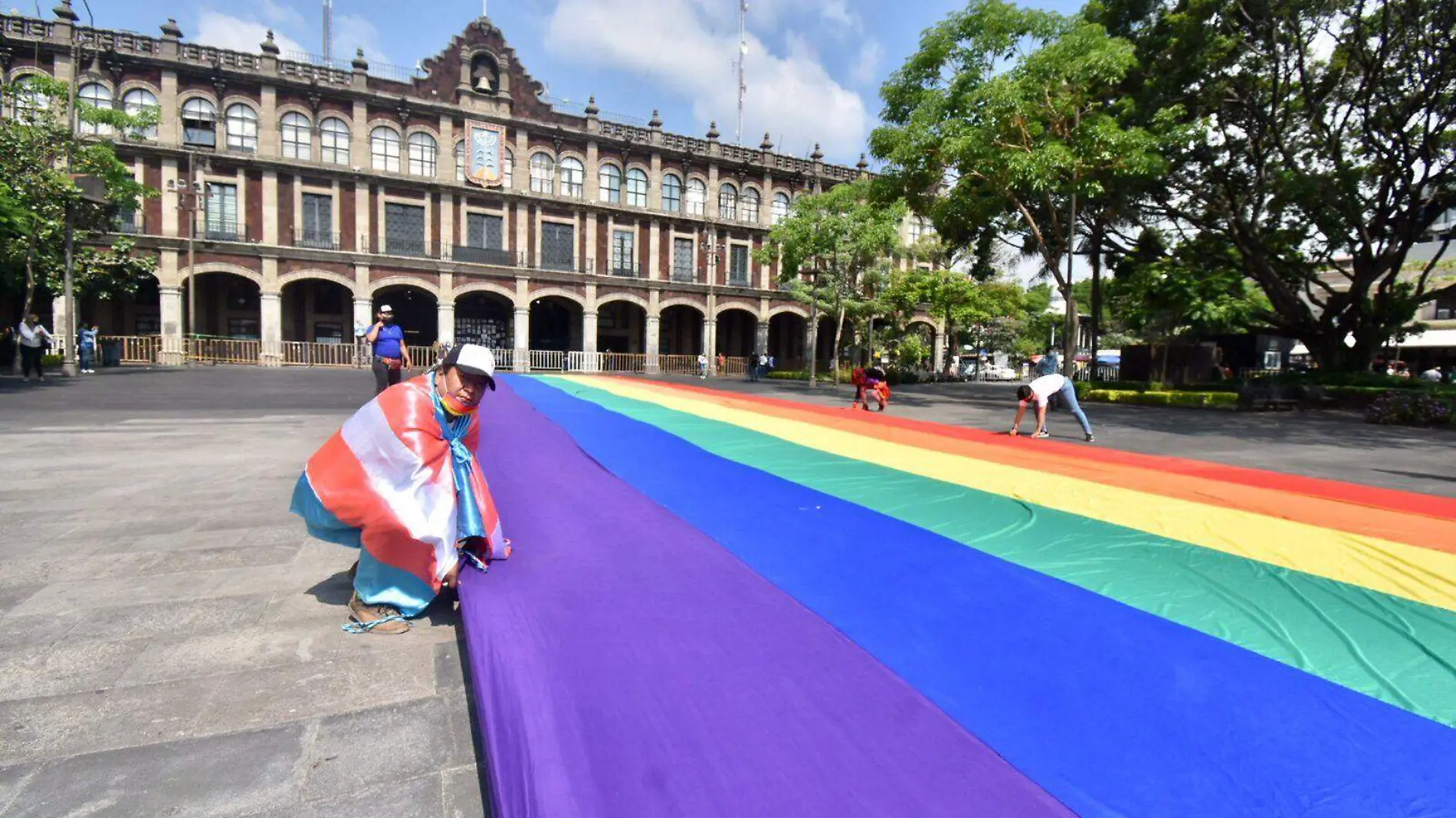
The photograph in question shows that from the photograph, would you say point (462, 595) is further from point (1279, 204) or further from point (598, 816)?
point (1279, 204)

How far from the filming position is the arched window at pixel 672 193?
31484 millimetres

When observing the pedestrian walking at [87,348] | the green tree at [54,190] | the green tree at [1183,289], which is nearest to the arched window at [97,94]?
the green tree at [54,190]

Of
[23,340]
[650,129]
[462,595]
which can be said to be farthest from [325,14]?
[462,595]

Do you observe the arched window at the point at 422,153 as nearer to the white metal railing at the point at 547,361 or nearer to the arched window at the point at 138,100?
the arched window at the point at 138,100

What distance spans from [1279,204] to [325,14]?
40486mm

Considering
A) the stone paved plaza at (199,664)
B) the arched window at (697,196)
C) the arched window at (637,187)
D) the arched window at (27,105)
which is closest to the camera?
the stone paved plaza at (199,664)

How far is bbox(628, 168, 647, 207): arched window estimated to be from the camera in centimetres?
3075

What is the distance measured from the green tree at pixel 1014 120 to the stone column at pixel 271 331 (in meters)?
22.4

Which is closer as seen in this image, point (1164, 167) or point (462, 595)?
point (462, 595)

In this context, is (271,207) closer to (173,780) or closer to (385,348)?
(385,348)

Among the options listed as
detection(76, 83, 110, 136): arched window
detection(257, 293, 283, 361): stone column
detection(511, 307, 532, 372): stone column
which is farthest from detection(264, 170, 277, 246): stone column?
detection(511, 307, 532, 372): stone column

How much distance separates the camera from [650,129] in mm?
30641

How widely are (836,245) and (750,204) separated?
42.6ft

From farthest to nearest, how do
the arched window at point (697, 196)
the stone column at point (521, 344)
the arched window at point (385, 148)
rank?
1. the arched window at point (697, 196)
2. the stone column at point (521, 344)
3. the arched window at point (385, 148)
